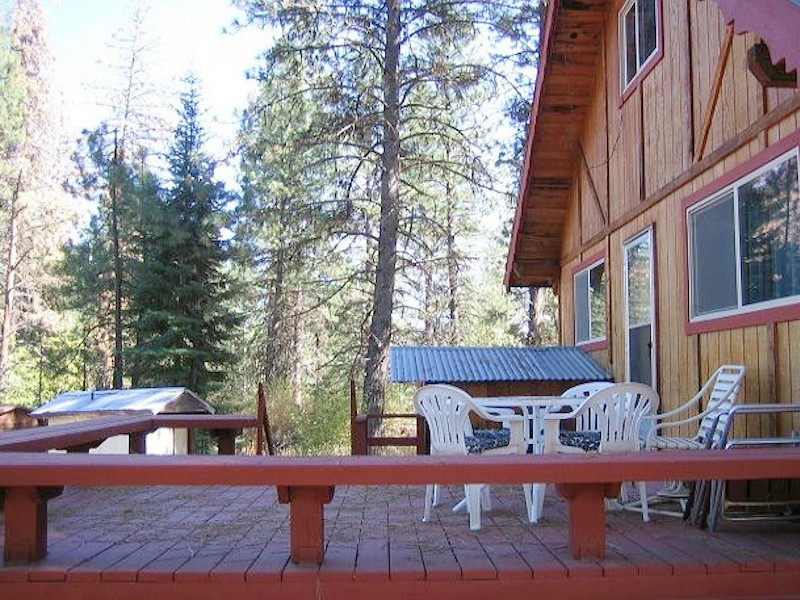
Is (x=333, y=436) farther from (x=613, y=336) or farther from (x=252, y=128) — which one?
(x=613, y=336)

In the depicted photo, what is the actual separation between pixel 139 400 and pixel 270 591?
10.3 metres

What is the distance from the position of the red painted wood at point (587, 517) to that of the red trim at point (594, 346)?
17.8ft

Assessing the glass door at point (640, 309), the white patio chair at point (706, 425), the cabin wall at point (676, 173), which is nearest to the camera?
the white patio chair at point (706, 425)

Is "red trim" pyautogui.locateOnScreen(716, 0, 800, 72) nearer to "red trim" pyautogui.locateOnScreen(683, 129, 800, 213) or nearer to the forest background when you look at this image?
"red trim" pyautogui.locateOnScreen(683, 129, 800, 213)

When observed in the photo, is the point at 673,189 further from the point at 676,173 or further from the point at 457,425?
the point at 457,425

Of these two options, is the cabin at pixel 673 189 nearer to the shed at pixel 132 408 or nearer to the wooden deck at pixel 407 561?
the wooden deck at pixel 407 561

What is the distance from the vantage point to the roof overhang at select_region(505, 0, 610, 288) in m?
8.59

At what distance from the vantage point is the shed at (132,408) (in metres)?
11.7

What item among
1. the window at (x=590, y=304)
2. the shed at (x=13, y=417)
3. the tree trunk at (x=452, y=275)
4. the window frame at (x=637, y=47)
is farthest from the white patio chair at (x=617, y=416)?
the shed at (x=13, y=417)

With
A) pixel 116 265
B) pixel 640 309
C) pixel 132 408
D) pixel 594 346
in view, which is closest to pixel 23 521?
pixel 640 309

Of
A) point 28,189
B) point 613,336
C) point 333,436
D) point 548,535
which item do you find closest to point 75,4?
point 28,189

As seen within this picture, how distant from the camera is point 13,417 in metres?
15.6

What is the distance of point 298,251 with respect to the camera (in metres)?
15.6

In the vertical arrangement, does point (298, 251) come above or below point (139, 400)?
above
